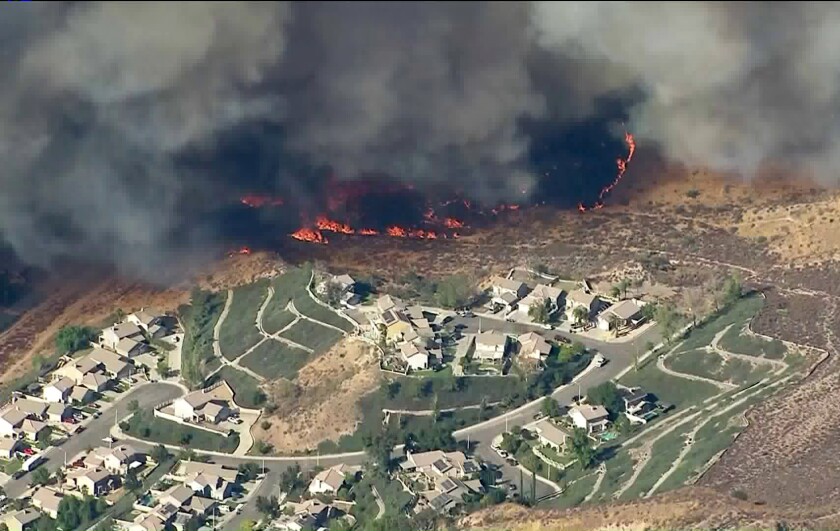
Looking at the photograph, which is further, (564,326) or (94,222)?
(94,222)

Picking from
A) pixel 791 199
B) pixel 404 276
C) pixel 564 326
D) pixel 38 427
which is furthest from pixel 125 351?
pixel 791 199

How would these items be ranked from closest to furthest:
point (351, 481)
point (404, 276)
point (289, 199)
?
point (351, 481), point (404, 276), point (289, 199)

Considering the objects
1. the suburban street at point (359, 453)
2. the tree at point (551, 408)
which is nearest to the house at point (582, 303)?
the suburban street at point (359, 453)

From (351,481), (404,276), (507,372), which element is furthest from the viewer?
(404,276)

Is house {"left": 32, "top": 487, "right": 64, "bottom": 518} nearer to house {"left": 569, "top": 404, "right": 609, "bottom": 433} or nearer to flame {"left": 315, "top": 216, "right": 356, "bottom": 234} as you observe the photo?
house {"left": 569, "top": 404, "right": 609, "bottom": 433}

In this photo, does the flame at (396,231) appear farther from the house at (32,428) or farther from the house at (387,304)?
the house at (32,428)

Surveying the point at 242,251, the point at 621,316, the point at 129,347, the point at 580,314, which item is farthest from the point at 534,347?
the point at 129,347

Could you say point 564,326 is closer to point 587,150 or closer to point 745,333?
point 745,333
